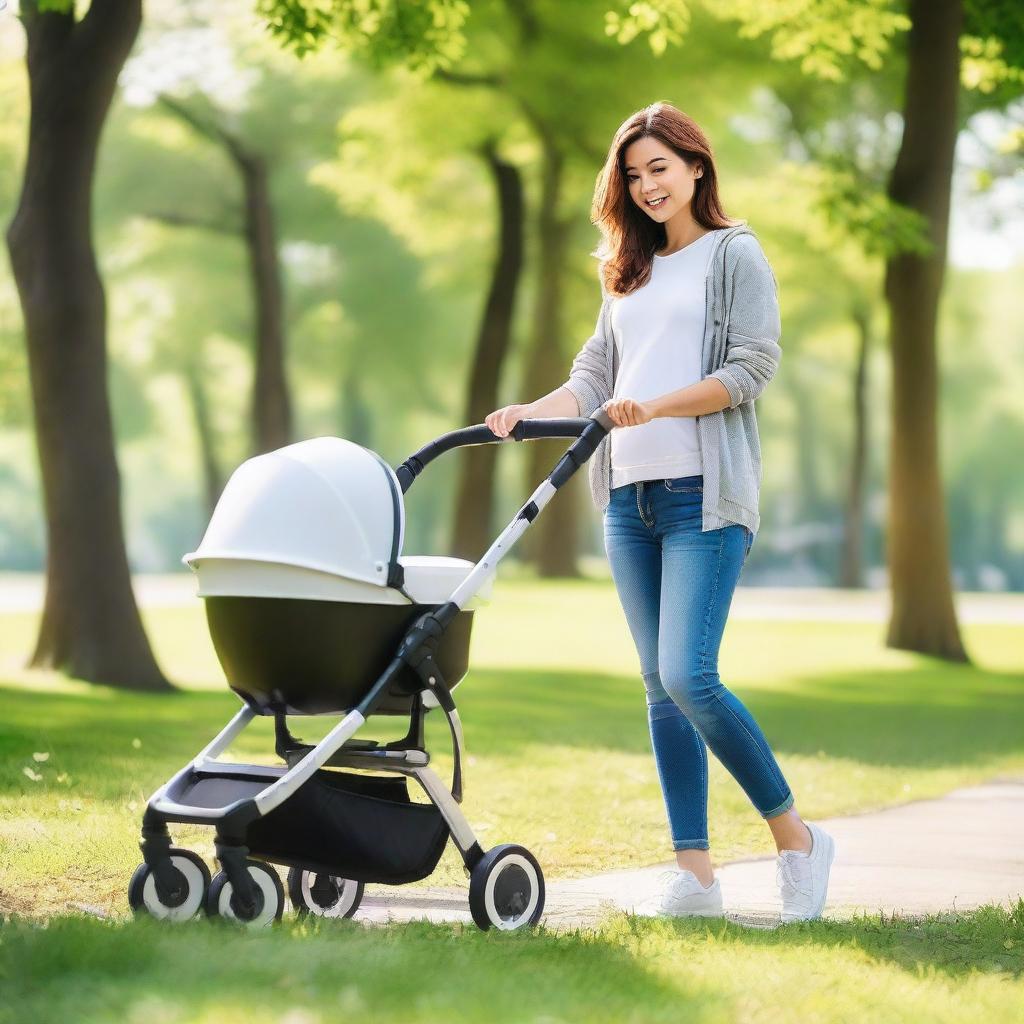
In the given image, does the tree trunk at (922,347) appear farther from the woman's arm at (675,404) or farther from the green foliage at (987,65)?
the woman's arm at (675,404)

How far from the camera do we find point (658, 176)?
14.8ft

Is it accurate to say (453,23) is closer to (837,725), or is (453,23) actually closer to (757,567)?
(837,725)

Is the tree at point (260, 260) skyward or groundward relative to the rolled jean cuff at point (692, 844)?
skyward

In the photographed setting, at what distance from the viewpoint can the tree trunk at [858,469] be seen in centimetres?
2905

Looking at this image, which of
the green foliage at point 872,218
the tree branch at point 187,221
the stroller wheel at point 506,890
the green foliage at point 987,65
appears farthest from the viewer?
the tree branch at point 187,221

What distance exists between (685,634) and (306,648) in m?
0.99

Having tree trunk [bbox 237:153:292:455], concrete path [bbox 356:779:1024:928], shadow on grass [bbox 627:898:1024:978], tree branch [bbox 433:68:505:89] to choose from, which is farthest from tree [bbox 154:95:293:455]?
shadow on grass [bbox 627:898:1024:978]

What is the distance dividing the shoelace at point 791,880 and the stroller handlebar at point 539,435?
3.98 feet

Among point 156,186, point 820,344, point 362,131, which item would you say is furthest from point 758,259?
point 820,344

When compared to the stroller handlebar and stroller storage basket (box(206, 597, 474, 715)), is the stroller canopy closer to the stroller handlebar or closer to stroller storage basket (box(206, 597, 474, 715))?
stroller storage basket (box(206, 597, 474, 715))

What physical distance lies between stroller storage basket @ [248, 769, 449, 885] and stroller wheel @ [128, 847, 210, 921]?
0.22 m

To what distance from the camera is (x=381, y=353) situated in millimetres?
33219

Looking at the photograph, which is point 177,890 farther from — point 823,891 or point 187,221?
point 187,221

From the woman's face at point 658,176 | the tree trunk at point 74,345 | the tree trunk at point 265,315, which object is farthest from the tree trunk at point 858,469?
the woman's face at point 658,176
